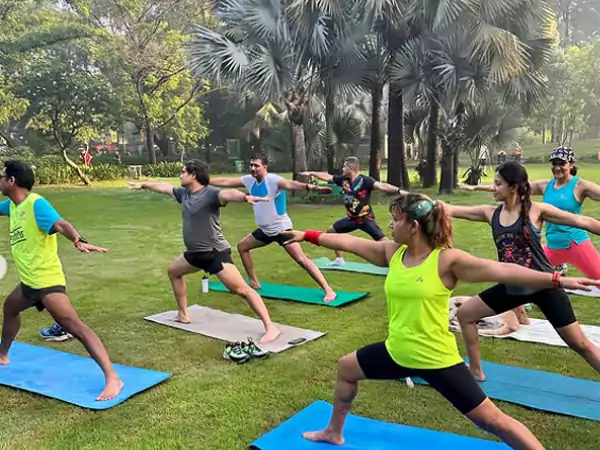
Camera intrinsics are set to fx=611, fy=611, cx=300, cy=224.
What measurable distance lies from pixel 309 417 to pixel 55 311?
6.78 ft

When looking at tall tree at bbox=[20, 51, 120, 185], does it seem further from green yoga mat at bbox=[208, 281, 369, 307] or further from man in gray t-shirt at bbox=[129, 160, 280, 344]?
man in gray t-shirt at bbox=[129, 160, 280, 344]

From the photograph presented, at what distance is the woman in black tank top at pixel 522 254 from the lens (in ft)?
13.6

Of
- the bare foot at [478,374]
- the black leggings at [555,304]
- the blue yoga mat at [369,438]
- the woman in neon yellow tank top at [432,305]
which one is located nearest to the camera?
the woman in neon yellow tank top at [432,305]

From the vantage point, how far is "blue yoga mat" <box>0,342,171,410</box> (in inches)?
184

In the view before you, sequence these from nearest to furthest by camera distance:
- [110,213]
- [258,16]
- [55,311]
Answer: [55,311]
[258,16]
[110,213]

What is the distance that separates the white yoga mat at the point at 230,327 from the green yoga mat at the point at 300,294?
930 mm

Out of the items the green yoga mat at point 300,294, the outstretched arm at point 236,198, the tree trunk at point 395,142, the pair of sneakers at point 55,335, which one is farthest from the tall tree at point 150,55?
the outstretched arm at point 236,198

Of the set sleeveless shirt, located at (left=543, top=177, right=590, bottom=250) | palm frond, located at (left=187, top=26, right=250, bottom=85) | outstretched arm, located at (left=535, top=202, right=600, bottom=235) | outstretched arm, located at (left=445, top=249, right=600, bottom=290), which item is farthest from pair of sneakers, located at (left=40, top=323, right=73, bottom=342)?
palm frond, located at (left=187, top=26, right=250, bottom=85)

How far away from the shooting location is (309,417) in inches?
169

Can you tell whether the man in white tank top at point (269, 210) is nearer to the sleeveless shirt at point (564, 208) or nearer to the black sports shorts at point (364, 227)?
the black sports shorts at point (364, 227)

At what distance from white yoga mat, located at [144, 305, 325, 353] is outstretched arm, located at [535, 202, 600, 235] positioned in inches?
102

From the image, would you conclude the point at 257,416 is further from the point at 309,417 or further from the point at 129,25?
the point at 129,25

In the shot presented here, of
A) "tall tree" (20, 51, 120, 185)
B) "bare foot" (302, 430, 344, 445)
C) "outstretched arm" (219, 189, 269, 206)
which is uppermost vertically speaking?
"tall tree" (20, 51, 120, 185)

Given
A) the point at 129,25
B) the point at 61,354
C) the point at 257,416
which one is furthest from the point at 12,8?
the point at 257,416
